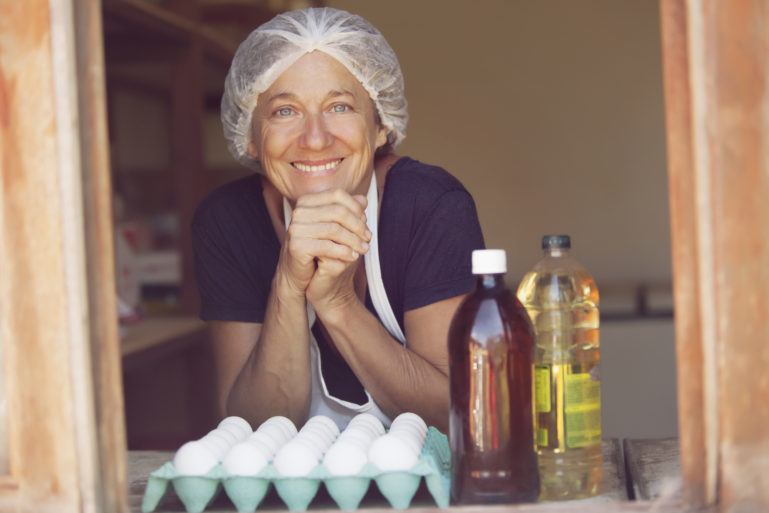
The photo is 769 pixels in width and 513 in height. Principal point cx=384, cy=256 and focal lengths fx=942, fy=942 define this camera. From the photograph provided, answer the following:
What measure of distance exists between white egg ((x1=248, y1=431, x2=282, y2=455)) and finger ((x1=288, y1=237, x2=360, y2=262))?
1.38 feet

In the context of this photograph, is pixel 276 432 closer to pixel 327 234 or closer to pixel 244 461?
pixel 244 461

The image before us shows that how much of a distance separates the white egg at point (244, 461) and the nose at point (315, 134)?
652 mm

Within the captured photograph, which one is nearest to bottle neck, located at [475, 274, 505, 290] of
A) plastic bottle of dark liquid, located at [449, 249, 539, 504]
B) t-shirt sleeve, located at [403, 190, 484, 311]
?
plastic bottle of dark liquid, located at [449, 249, 539, 504]

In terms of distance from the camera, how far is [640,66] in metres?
4.64

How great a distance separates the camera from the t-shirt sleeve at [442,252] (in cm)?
169

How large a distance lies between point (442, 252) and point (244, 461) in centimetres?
73

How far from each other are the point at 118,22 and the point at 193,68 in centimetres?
48

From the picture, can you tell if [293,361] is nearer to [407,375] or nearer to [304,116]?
[407,375]

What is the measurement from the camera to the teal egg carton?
107 cm

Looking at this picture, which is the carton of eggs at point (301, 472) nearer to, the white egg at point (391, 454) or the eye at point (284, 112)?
the white egg at point (391, 454)

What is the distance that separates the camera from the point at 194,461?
1.10 metres

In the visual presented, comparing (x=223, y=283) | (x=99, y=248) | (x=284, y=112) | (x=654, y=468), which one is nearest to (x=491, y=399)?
(x=654, y=468)

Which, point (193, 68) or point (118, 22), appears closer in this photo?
point (118, 22)

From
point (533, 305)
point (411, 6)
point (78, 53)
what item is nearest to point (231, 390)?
point (533, 305)
